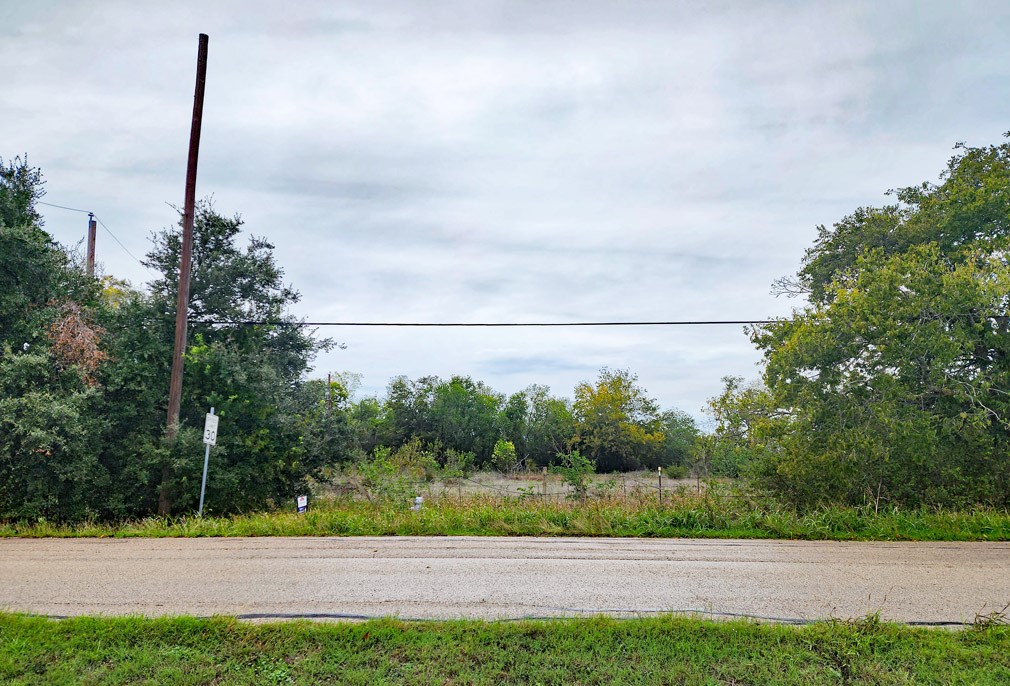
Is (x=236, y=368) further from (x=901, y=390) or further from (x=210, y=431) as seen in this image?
(x=901, y=390)

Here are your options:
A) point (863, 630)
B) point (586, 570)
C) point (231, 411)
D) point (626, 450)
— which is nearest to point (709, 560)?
point (586, 570)

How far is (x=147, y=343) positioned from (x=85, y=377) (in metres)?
1.63

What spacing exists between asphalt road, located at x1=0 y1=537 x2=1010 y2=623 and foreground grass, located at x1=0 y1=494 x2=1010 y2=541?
48cm

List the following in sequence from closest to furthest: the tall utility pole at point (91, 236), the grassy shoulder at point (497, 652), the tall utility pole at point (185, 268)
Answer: the grassy shoulder at point (497, 652) < the tall utility pole at point (185, 268) < the tall utility pole at point (91, 236)

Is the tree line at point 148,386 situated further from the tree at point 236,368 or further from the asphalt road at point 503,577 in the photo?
the asphalt road at point 503,577

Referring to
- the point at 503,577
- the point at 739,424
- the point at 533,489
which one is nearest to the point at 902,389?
the point at 739,424

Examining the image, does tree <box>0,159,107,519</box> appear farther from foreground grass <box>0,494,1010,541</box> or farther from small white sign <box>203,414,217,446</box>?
small white sign <box>203,414,217,446</box>

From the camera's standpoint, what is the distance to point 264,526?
384 inches

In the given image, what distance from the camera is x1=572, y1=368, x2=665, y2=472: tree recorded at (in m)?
27.7

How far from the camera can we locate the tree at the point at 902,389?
35.8 ft

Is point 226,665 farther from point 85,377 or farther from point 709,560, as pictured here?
point 85,377

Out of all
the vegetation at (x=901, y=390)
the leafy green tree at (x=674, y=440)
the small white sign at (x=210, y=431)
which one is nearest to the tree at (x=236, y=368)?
the small white sign at (x=210, y=431)

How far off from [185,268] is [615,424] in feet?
66.2

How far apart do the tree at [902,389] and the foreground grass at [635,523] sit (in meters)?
0.85
